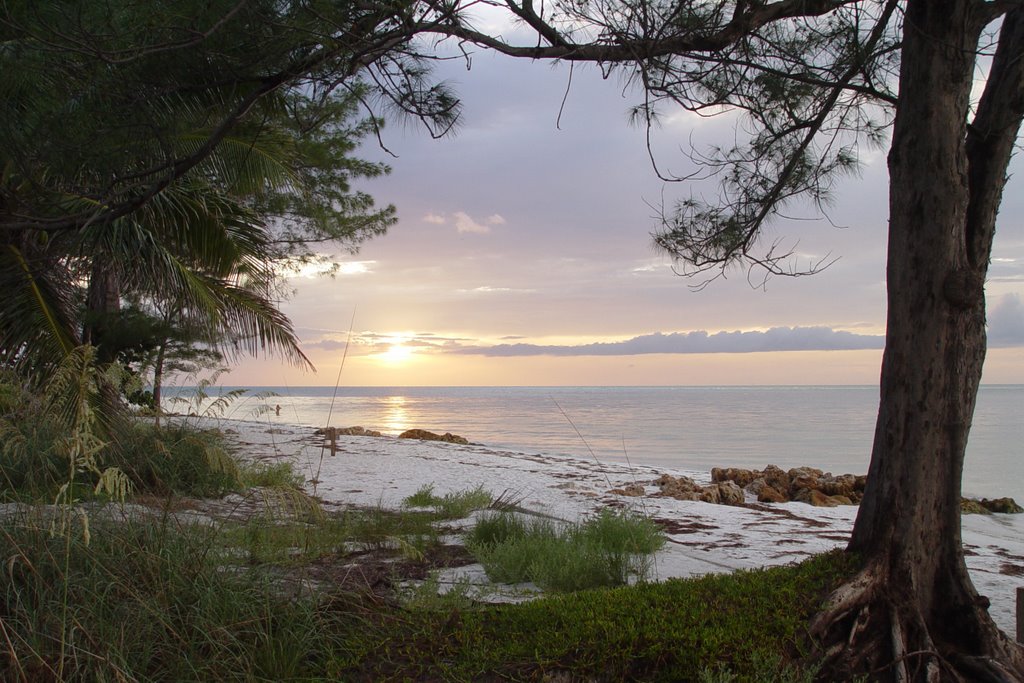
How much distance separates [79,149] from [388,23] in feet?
6.07

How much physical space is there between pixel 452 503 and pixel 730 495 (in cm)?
376

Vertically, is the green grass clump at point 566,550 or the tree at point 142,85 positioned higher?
the tree at point 142,85

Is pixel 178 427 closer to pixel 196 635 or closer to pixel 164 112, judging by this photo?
pixel 164 112

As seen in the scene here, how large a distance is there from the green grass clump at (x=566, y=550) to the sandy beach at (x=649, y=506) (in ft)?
0.48

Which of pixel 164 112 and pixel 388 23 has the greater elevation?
pixel 388 23

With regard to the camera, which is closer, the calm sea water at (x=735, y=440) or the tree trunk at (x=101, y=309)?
the tree trunk at (x=101, y=309)

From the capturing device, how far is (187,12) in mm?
3396

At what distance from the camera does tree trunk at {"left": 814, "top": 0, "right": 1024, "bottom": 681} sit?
3.56 metres

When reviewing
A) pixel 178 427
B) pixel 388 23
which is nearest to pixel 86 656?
pixel 388 23

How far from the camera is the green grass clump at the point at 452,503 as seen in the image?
605cm

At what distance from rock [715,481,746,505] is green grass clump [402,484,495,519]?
3.11 metres

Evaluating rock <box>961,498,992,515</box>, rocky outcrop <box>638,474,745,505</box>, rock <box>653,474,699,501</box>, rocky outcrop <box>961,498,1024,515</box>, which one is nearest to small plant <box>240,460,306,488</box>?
rocky outcrop <box>638,474,745,505</box>

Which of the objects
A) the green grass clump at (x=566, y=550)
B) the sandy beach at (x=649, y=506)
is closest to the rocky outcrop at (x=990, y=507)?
the sandy beach at (x=649, y=506)

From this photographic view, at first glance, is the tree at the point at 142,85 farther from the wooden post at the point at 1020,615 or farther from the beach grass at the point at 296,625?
the wooden post at the point at 1020,615
